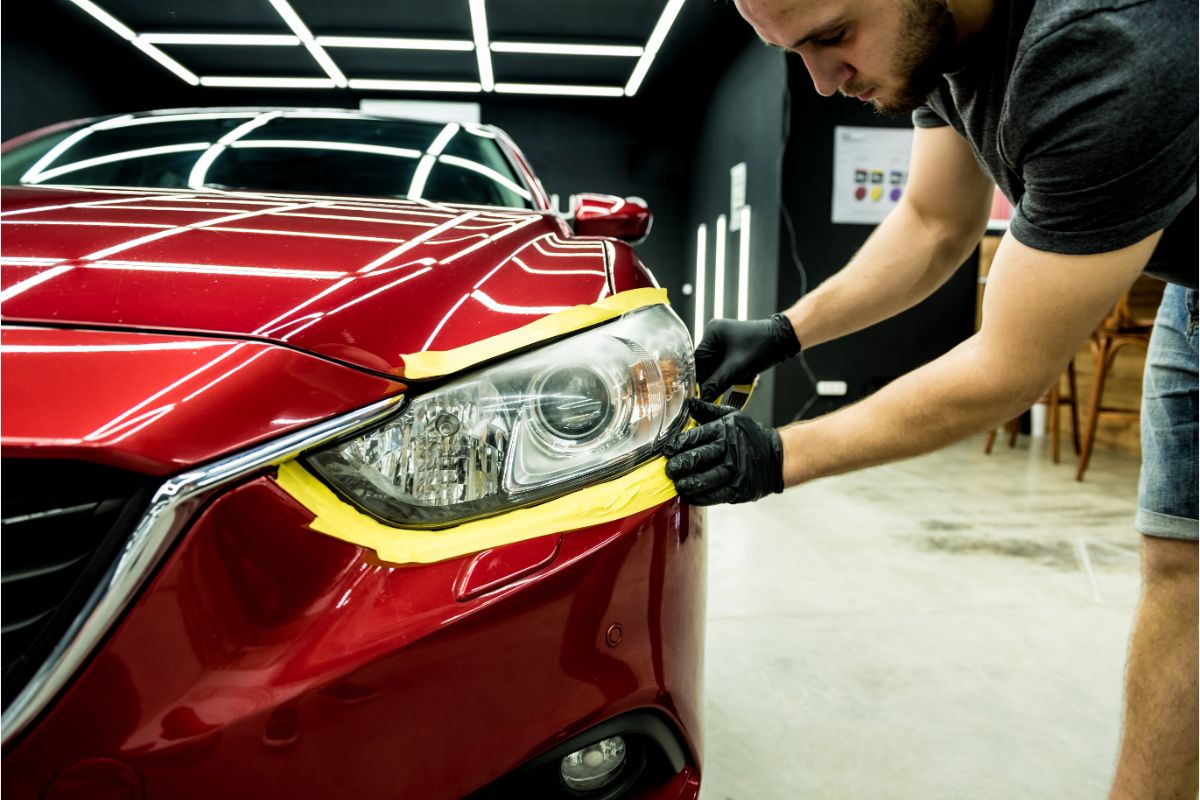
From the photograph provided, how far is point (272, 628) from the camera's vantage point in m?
0.47

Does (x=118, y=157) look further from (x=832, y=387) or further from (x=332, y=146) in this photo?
(x=832, y=387)

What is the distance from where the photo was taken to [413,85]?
7645 mm

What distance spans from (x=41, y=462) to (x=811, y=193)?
4.85 m

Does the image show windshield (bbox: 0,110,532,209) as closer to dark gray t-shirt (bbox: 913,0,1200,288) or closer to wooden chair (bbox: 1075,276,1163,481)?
dark gray t-shirt (bbox: 913,0,1200,288)

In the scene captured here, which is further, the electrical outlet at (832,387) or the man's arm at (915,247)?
the electrical outlet at (832,387)

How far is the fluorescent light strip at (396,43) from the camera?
6465 millimetres

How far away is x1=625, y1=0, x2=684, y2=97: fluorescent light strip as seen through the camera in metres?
5.68

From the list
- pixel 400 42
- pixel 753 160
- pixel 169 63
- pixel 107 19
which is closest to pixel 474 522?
pixel 753 160

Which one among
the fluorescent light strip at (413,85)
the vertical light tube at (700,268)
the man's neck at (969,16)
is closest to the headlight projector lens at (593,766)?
the man's neck at (969,16)

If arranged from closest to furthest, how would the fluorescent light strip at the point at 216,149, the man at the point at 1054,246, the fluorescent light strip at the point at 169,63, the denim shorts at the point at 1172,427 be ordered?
1. the man at the point at 1054,246
2. the denim shorts at the point at 1172,427
3. the fluorescent light strip at the point at 216,149
4. the fluorescent light strip at the point at 169,63

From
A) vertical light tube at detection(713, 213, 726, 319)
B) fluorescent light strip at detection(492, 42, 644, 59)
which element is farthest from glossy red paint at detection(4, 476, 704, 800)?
fluorescent light strip at detection(492, 42, 644, 59)

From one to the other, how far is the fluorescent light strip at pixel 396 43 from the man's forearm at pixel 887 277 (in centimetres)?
623

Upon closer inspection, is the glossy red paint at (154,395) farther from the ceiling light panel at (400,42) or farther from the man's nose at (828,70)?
the ceiling light panel at (400,42)

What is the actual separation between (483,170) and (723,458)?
1.01 metres
